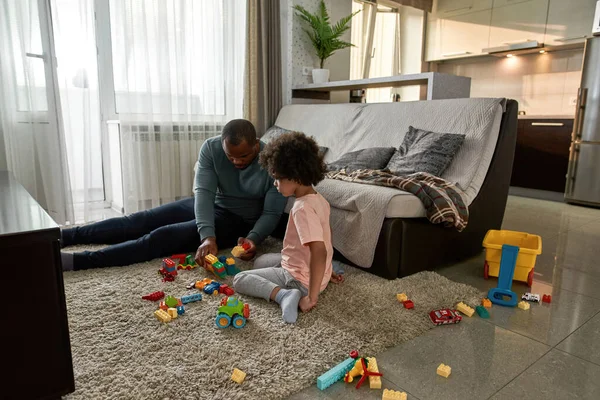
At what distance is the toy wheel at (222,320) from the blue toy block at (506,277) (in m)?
1.06

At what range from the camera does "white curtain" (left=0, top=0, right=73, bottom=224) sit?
8.03ft

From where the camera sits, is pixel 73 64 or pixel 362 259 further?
pixel 73 64

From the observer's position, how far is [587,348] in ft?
4.29

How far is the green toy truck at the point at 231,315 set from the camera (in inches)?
53.2

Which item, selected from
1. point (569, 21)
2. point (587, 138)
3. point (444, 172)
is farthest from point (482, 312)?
point (569, 21)

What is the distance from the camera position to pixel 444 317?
1.44 metres

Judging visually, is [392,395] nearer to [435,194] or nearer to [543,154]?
[435,194]

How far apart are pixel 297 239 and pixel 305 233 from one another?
7.4 inches

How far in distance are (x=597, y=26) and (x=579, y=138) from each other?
1.01 metres

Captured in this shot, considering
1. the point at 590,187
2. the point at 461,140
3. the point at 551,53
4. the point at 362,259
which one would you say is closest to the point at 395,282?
the point at 362,259

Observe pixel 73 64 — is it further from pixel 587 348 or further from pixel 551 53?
pixel 551 53

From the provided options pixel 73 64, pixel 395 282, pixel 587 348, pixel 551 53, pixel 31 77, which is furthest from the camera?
pixel 551 53

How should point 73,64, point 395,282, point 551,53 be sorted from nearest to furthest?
1. point 395,282
2. point 73,64
3. point 551,53

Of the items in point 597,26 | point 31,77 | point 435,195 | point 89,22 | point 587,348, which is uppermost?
point 597,26
